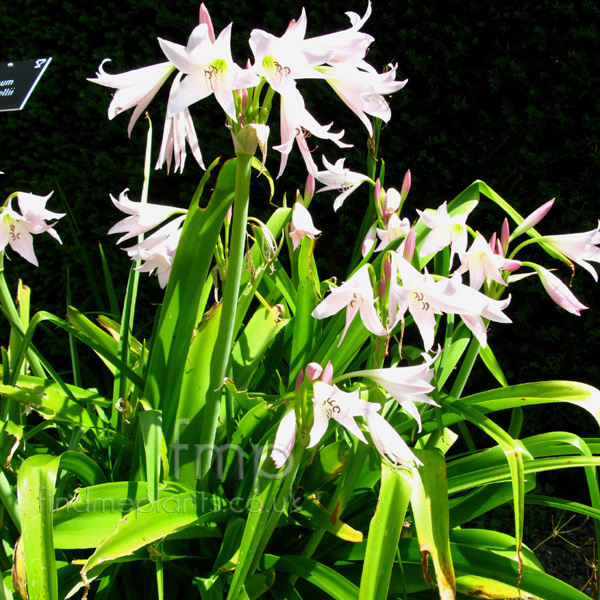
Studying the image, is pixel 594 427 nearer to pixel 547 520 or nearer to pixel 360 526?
pixel 547 520

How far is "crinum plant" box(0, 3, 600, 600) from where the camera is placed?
85 cm

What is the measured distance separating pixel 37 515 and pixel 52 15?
314 cm

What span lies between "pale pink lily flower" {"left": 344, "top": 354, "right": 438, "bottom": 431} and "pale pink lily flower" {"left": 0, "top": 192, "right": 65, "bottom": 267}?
80 centimetres

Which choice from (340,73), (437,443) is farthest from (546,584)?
(340,73)

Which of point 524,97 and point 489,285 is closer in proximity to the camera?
point 489,285

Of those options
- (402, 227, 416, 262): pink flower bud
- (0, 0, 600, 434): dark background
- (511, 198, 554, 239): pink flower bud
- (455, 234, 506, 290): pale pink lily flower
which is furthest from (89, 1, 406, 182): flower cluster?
(0, 0, 600, 434): dark background

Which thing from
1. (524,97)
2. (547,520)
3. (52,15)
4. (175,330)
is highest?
(52,15)

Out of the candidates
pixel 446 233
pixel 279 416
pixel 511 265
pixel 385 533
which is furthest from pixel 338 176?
pixel 385 533

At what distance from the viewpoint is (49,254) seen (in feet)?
10.1

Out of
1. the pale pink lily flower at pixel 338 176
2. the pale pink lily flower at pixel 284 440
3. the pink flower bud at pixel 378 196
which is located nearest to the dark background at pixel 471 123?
the pale pink lily flower at pixel 338 176

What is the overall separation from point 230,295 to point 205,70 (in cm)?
37

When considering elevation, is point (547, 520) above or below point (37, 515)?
below

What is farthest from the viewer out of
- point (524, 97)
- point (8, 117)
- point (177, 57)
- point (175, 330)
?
point (8, 117)

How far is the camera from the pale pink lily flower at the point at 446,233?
103cm
